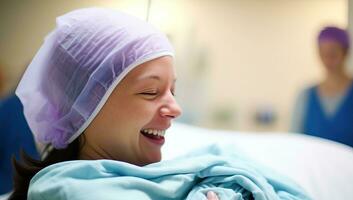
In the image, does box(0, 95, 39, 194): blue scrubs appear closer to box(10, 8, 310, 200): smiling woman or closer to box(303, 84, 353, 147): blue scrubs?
box(10, 8, 310, 200): smiling woman

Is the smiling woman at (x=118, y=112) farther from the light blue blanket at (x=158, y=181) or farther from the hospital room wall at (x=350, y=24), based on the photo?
the hospital room wall at (x=350, y=24)

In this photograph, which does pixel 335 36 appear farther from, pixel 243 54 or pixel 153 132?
pixel 153 132

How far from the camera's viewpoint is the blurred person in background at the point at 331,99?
53.9 inches

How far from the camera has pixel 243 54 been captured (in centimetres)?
174

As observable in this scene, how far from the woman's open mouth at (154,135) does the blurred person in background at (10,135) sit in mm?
536

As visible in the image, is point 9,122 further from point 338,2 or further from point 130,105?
point 338,2

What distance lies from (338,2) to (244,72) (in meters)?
0.53

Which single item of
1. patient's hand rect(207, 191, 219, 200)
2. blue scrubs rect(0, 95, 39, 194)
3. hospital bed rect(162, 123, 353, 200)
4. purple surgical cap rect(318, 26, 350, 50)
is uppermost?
purple surgical cap rect(318, 26, 350, 50)

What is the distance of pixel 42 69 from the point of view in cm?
83

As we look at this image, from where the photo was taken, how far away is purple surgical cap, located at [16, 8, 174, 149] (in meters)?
0.77

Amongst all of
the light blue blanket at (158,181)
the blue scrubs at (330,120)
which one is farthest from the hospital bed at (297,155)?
the light blue blanket at (158,181)

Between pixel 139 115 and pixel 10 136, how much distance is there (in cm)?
68

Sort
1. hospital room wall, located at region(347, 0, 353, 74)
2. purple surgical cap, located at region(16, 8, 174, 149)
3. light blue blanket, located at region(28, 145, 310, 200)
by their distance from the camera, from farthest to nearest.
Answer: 1. hospital room wall, located at region(347, 0, 353, 74)
2. purple surgical cap, located at region(16, 8, 174, 149)
3. light blue blanket, located at region(28, 145, 310, 200)

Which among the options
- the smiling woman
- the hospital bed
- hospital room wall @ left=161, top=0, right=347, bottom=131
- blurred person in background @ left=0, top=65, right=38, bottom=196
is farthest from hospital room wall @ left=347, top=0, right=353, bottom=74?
blurred person in background @ left=0, top=65, right=38, bottom=196
